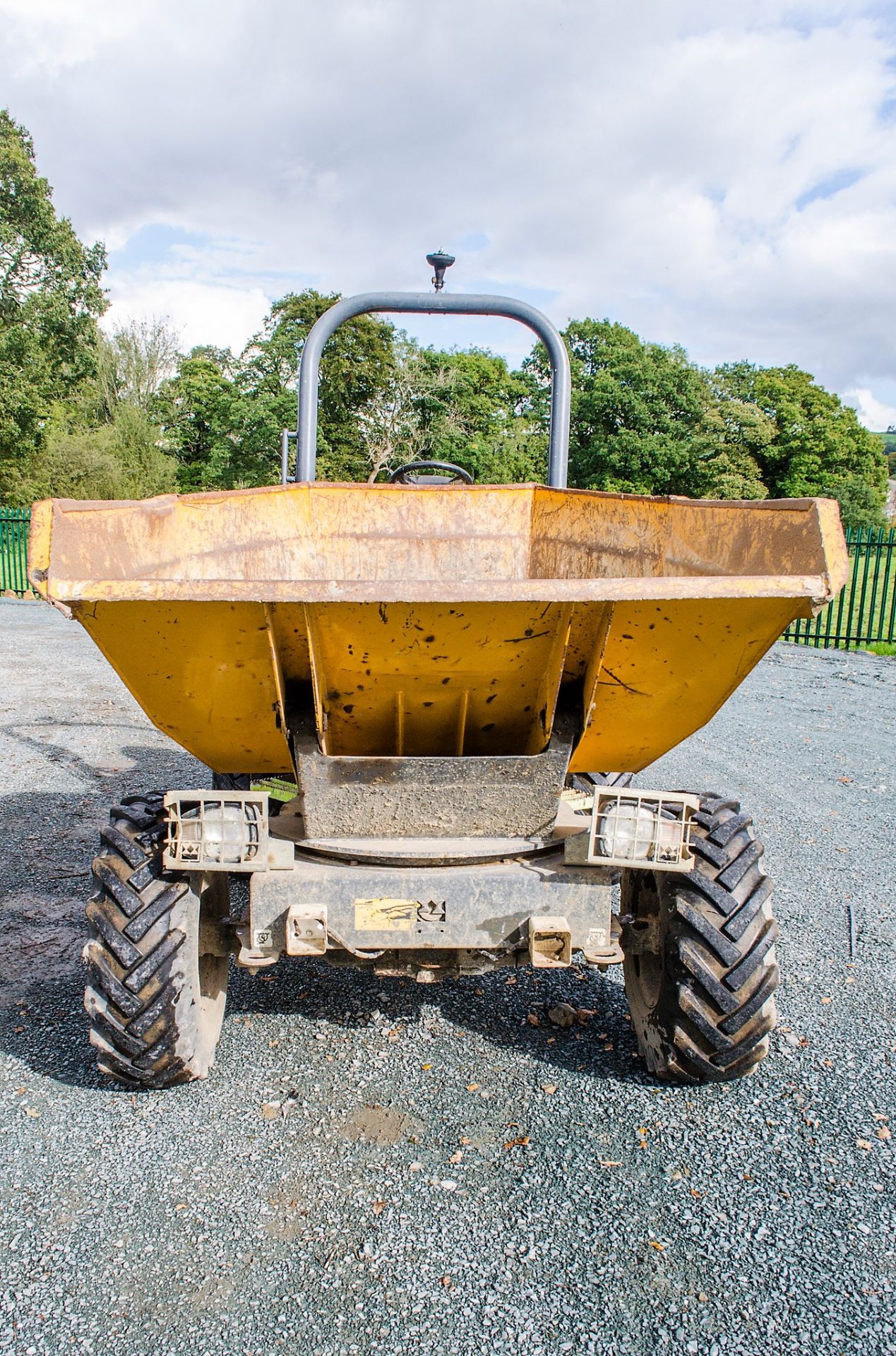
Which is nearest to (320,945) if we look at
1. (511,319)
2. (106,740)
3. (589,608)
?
(589,608)

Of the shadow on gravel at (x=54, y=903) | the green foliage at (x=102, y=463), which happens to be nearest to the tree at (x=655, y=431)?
the green foliage at (x=102, y=463)

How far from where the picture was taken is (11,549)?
63.7ft

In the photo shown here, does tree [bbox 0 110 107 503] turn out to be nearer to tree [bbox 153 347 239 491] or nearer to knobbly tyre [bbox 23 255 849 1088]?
tree [bbox 153 347 239 491]

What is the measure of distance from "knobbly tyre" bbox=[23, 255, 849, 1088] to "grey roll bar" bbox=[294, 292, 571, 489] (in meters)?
1.16

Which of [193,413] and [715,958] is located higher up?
[193,413]

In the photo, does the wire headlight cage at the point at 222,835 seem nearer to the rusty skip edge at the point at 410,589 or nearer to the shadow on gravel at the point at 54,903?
the rusty skip edge at the point at 410,589

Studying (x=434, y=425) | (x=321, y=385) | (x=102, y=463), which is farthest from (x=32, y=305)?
(x=434, y=425)

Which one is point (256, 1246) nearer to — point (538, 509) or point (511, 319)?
point (538, 509)

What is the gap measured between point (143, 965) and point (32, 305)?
105 ft

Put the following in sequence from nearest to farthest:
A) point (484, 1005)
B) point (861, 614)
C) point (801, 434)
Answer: point (484, 1005), point (861, 614), point (801, 434)

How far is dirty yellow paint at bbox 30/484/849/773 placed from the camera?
211 cm

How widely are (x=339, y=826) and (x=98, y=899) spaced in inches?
27.9

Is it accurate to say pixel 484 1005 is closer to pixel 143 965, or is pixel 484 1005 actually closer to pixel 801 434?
pixel 143 965

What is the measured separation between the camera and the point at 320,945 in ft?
8.20
